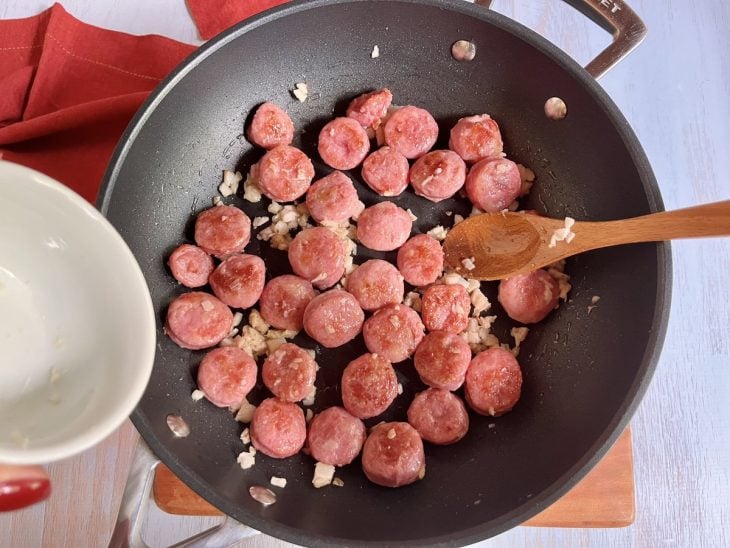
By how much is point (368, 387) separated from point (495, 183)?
451mm

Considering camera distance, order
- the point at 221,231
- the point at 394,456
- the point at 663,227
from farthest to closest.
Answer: the point at 221,231 → the point at 394,456 → the point at 663,227

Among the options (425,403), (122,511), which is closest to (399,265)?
(425,403)

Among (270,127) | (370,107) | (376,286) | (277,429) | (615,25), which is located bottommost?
(277,429)

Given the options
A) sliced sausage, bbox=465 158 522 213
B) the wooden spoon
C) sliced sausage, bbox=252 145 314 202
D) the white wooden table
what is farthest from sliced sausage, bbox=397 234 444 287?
the white wooden table

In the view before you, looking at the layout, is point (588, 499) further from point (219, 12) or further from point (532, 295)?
point (219, 12)

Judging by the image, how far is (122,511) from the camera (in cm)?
100

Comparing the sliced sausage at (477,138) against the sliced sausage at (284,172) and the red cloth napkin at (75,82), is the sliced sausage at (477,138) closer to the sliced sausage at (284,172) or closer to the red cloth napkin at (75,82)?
the sliced sausage at (284,172)

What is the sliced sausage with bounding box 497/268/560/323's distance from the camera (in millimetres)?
1202

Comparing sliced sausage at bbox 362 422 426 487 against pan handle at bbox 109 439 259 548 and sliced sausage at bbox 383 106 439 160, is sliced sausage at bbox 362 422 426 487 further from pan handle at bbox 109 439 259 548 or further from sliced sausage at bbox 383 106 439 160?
sliced sausage at bbox 383 106 439 160

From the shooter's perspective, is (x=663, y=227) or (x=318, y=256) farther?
(x=318, y=256)

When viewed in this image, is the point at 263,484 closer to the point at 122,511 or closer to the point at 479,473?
the point at 122,511

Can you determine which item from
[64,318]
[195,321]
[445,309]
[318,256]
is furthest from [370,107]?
[64,318]

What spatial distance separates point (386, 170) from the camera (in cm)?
127

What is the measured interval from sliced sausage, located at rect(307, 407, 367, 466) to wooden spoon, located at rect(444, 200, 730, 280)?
347 millimetres
